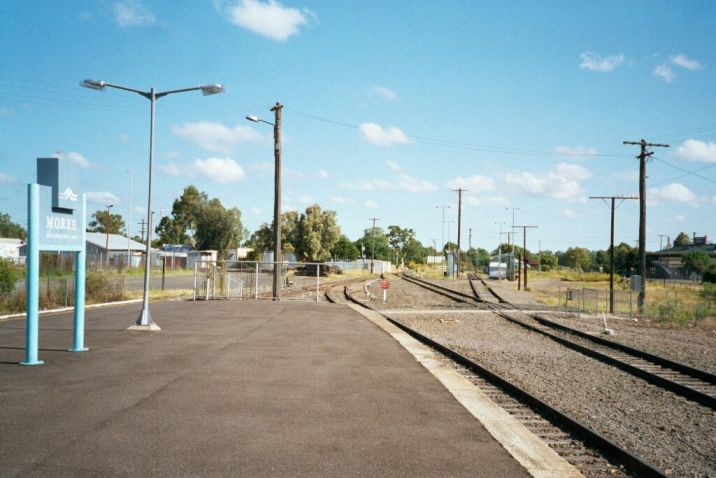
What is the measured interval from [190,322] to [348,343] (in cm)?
635

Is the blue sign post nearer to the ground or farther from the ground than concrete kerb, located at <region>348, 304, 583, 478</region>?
farther from the ground

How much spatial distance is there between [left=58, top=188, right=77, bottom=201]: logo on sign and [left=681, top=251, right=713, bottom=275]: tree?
9691 cm

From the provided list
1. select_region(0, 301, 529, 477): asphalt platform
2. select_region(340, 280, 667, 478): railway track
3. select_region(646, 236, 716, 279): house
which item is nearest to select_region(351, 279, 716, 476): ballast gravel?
select_region(340, 280, 667, 478): railway track

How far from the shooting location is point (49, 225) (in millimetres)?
11109

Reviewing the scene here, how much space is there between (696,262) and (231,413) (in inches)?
4021

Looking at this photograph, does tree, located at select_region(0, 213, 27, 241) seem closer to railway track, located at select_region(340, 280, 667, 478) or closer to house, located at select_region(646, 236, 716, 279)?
house, located at select_region(646, 236, 716, 279)

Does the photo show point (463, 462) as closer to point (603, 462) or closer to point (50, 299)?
point (603, 462)

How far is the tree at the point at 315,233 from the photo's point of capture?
83062 mm

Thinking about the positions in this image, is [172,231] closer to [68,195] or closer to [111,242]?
[111,242]

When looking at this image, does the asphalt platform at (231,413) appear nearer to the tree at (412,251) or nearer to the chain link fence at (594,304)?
the chain link fence at (594,304)

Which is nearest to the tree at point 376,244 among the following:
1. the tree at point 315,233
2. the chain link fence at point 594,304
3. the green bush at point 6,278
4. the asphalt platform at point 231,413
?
the tree at point 315,233

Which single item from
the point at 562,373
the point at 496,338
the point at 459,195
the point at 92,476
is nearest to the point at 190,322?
the point at 496,338

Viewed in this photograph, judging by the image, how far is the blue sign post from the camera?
1070cm

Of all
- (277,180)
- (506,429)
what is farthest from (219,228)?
(506,429)
